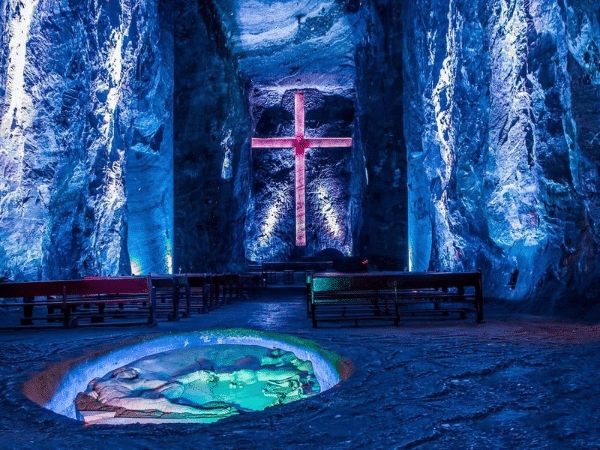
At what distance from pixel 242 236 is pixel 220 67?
223 inches

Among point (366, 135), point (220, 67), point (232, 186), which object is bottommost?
point (232, 186)

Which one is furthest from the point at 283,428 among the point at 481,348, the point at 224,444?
the point at 481,348

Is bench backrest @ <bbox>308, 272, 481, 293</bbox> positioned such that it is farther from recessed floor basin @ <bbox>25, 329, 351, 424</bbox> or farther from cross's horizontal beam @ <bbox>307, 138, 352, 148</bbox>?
cross's horizontal beam @ <bbox>307, 138, 352, 148</bbox>

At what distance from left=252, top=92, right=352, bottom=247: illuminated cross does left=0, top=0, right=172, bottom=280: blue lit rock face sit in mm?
5911

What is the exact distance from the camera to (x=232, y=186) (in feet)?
56.7

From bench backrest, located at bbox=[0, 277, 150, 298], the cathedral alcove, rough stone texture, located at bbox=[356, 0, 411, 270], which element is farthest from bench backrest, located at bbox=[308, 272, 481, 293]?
rough stone texture, located at bbox=[356, 0, 411, 270]

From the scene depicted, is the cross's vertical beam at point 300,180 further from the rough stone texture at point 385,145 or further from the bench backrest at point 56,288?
the bench backrest at point 56,288

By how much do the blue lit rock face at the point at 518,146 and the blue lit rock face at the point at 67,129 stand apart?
748 centimetres

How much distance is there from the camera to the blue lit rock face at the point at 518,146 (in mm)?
7184

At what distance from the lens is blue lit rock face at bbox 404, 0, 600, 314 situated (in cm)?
718

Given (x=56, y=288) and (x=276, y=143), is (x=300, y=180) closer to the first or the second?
(x=276, y=143)

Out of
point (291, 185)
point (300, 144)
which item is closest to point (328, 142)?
point (300, 144)

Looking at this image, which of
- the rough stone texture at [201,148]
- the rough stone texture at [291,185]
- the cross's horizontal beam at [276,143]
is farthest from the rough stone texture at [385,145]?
the rough stone texture at [201,148]

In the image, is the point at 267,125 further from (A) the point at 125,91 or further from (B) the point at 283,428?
(B) the point at 283,428
